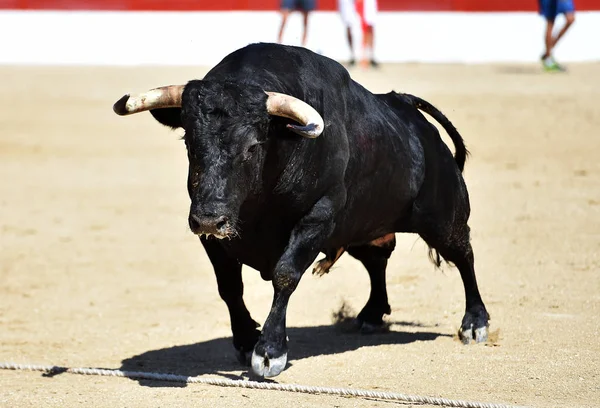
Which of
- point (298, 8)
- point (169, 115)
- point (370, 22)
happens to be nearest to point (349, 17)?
point (370, 22)

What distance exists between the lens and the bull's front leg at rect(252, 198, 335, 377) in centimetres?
428

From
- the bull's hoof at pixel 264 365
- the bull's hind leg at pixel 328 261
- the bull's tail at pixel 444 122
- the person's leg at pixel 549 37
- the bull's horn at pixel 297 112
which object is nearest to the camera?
the bull's horn at pixel 297 112

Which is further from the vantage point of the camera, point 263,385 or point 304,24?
point 304,24

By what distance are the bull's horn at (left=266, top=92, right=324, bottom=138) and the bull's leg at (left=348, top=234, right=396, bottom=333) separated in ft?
4.71

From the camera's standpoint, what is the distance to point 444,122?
5547 mm

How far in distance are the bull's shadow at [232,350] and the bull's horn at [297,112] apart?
1021mm

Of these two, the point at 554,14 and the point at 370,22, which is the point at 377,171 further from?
the point at 370,22

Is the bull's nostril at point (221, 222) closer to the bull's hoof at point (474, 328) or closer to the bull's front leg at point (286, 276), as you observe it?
the bull's front leg at point (286, 276)

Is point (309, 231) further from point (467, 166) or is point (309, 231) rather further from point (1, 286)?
point (467, 166)

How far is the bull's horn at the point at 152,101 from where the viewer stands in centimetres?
428

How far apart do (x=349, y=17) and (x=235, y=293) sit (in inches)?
431

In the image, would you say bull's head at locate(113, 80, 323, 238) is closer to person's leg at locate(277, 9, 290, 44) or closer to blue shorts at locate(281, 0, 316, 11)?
person's leg at locate(277, 9, 290, 44)

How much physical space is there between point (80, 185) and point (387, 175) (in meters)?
5.23

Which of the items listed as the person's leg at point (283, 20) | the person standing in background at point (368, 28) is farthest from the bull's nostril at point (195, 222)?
the person's leg at point (283, 20)
